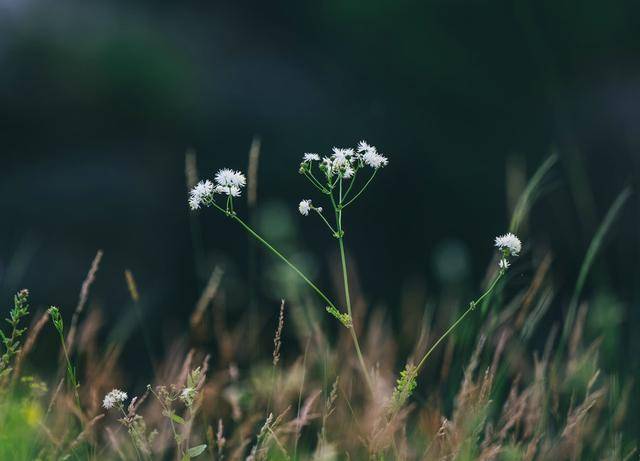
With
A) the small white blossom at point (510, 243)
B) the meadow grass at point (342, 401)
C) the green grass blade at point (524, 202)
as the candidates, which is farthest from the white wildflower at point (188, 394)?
the green grass blade at point (524, 202)

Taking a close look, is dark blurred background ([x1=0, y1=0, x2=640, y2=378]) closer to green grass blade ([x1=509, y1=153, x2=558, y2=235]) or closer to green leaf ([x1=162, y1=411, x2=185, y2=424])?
green grass blade ([x1=509, y1=153, x2=558, y2=235])

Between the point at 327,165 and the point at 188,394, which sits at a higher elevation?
the point at 327,165

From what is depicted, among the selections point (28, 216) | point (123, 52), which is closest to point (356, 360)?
point (28, 216)

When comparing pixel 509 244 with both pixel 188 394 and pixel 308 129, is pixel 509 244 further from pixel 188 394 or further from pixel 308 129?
pixel 308 129

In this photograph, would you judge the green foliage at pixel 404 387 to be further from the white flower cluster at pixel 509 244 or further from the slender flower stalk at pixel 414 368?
the white flower cluster at pixel 509 244

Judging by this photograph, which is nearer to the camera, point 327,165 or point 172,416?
point 172,416

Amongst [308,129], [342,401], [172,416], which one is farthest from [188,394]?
[308,129]

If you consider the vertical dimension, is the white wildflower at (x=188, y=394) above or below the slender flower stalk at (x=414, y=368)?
below

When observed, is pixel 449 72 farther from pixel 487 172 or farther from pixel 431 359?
pixel 431 359
